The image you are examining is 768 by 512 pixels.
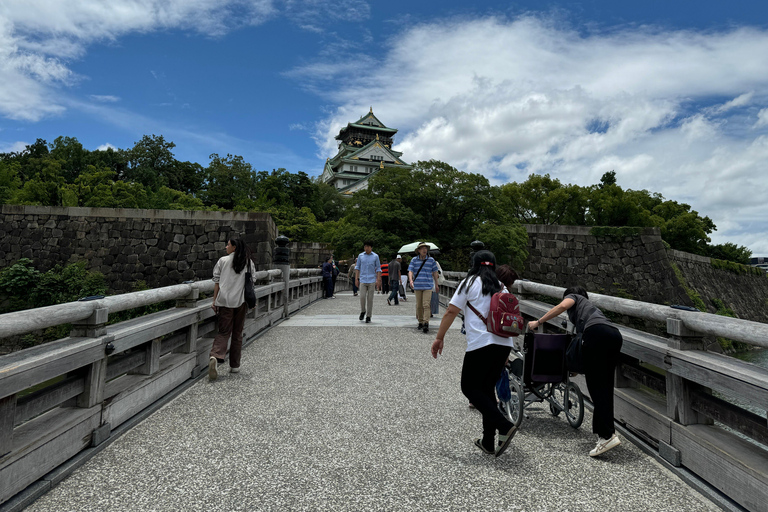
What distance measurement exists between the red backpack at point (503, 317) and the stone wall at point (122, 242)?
61.6 ft

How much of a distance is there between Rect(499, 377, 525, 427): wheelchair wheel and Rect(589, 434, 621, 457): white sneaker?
611 mm

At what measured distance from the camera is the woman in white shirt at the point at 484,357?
332cm

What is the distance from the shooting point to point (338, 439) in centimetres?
367

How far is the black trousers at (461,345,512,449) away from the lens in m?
3.35

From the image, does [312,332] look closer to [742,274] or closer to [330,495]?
[330,495]

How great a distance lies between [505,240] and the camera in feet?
82.6

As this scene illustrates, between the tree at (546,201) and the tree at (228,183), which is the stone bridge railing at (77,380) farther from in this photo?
the tree at (228,183)

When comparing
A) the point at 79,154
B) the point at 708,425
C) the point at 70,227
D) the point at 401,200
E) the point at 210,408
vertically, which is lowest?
the point at 210,408

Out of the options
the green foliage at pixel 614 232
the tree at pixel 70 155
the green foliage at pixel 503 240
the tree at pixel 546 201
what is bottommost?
the green foliage at pixel 503 240

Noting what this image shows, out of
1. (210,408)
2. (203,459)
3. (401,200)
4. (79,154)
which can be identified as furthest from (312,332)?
(79,154)

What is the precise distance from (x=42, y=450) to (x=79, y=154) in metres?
56.3

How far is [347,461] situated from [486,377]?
115cm

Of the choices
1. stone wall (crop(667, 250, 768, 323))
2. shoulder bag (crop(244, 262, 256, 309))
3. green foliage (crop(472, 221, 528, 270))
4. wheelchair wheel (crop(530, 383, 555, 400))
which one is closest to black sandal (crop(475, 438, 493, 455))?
wheelchair wheel (crop(530, 383, 555, 400))

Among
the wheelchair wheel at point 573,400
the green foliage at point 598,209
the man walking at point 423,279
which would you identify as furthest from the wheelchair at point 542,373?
the green foliage at point 598,209
